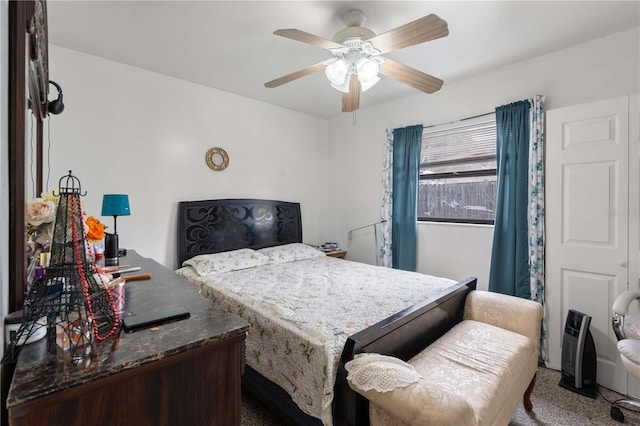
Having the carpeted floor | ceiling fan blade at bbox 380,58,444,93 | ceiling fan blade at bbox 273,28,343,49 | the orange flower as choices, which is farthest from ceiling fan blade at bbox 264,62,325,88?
the carpeted floor

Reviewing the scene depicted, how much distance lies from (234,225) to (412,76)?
8.03 ft

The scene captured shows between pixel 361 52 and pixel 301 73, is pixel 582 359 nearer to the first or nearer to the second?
pixel 361 52

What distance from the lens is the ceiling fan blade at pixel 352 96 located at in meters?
2.23

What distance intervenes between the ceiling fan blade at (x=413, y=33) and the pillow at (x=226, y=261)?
7.40 ft

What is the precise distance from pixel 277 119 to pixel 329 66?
2.16m

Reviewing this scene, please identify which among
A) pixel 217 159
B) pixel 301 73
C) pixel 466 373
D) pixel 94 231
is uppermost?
pixel 301 73

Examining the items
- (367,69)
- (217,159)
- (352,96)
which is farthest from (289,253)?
(367,69)

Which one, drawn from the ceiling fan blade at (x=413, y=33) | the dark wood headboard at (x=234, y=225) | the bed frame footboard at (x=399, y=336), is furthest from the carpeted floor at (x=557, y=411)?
the ceiling fan blade at (x=413, y=33)

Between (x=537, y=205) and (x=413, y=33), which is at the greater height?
(x=413, y=33)

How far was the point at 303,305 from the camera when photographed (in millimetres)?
2004

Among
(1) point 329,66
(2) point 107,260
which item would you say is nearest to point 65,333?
(2) point 107,260

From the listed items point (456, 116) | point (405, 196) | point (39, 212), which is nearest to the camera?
point (39, 212)

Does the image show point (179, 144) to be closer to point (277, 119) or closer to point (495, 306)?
point (277, 119)

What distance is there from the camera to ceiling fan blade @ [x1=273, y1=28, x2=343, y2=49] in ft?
5.68
